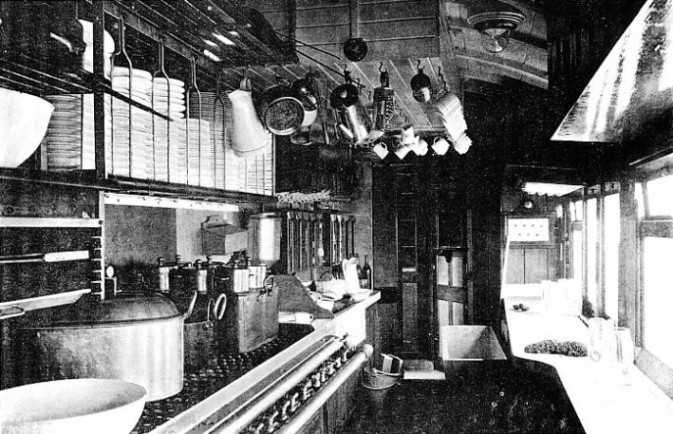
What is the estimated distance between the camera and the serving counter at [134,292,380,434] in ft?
7.30

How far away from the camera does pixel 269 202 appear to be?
153 inches

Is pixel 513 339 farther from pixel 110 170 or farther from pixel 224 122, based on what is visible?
pixel 110 170

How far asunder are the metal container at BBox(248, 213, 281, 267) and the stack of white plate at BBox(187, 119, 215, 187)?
3.03 m

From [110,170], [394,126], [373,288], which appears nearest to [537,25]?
[394,126]

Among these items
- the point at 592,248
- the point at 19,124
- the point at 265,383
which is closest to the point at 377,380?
the point at 592,248

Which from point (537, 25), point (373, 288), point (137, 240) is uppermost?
point (537, 25)

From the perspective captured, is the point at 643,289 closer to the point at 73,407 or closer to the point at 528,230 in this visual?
the point at 73,407

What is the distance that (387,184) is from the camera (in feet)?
30.0

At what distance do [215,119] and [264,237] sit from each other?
3.13m

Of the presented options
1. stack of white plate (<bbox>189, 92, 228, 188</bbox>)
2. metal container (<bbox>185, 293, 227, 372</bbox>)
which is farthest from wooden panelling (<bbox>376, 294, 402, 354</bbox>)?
metal container (<bbox>185, 293, 227, 372</bbox>)

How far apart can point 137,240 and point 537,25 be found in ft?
10.9

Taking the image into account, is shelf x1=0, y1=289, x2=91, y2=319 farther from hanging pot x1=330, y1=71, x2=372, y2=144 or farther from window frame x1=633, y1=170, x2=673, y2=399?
window frame x1=633, y1=170, x2=673, y2=399

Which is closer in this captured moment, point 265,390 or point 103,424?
point 103,424

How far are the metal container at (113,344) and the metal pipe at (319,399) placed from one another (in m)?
0.72
